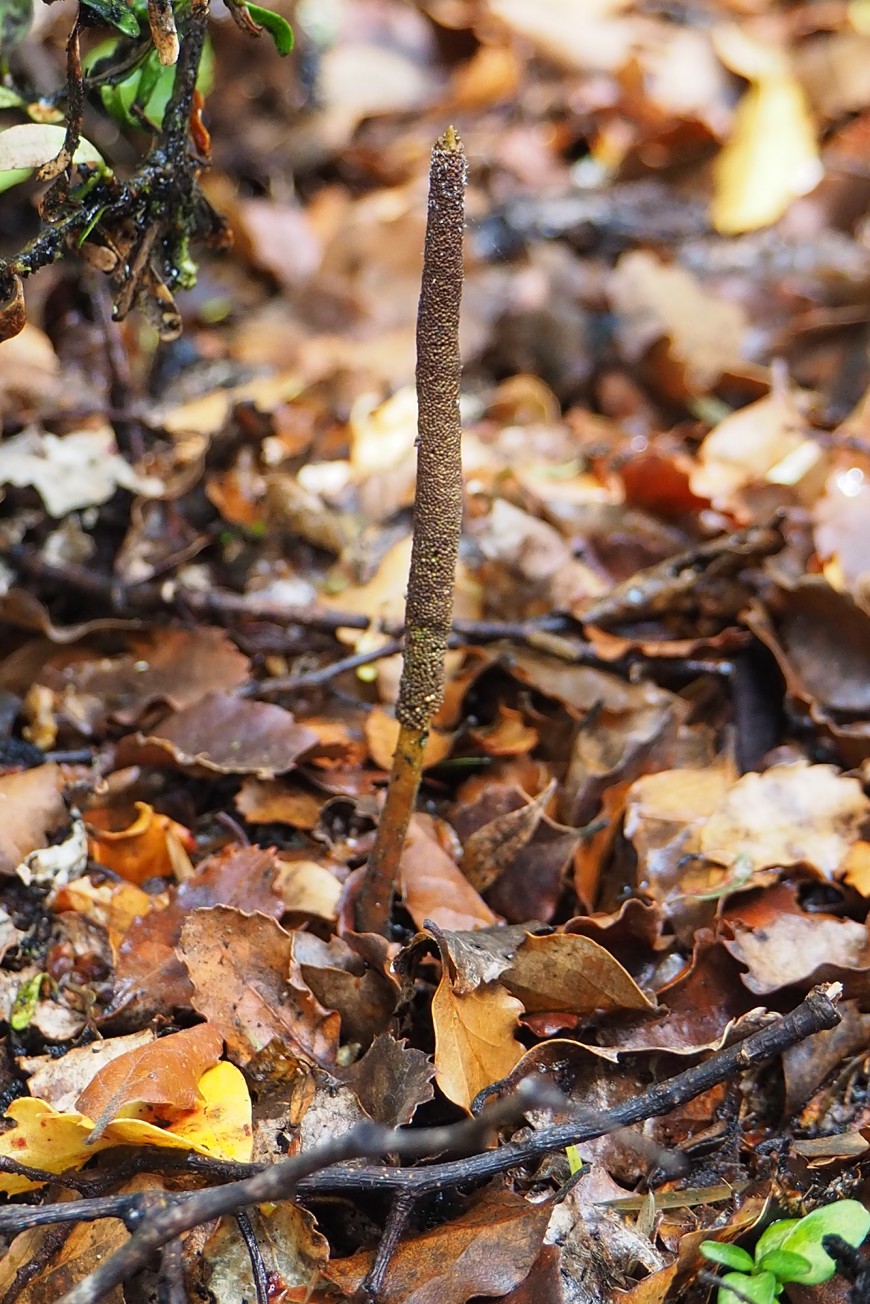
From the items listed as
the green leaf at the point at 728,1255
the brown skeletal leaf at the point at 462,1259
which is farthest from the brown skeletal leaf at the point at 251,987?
the green leaf at the point at 728,1255

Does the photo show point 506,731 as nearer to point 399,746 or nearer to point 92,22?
point 399,746

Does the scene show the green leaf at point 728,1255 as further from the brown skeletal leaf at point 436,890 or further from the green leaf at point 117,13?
the green leaf at point 117,13

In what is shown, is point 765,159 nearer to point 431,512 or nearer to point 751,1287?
point 431,512

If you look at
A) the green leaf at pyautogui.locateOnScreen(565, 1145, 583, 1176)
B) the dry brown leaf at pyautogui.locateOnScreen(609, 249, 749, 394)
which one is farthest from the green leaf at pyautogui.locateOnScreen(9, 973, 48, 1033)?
the dry brown leaf at pyautogui.locateOnScreen(609, 249, 749, 394)

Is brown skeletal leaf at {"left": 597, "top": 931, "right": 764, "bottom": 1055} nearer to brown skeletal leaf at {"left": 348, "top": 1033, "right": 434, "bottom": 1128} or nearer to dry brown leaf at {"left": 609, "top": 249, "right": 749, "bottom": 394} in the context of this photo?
brown skeletal leaf at {"left": 348, "top": 1033, "right": 434, "bottom": 1128}

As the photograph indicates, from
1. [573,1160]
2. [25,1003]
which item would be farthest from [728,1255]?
[25,1003]

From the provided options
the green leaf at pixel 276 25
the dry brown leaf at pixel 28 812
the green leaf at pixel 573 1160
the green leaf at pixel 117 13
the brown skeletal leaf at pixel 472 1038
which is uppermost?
the green leaf at pixel 117 13
